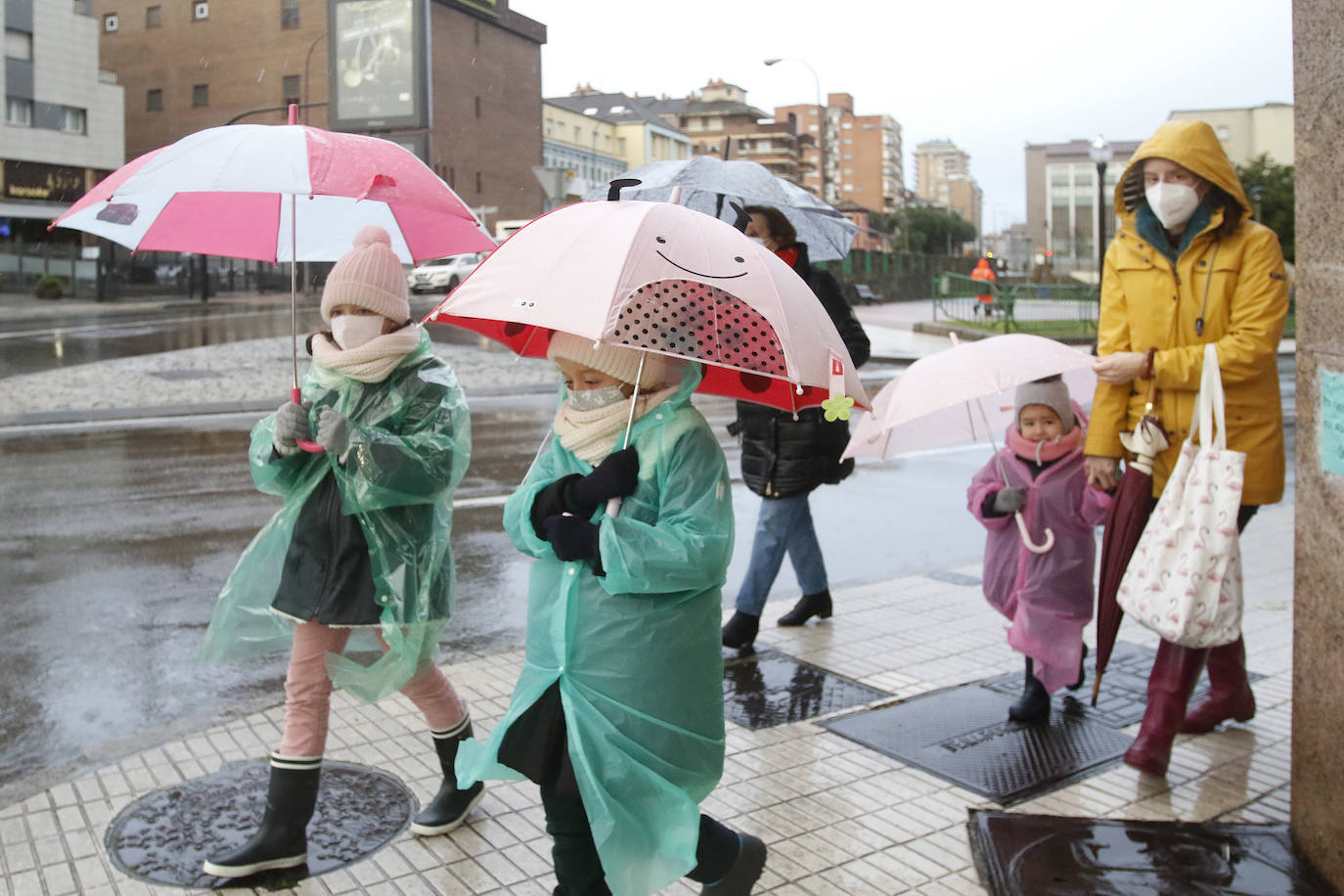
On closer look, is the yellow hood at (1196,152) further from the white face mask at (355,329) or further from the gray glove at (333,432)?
the gray glove at (333,432)

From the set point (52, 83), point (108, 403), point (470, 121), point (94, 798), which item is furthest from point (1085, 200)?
point (94, 798)

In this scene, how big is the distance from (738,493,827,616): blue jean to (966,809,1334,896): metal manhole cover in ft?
6.24

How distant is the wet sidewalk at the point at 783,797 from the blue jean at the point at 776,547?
30 centimetres

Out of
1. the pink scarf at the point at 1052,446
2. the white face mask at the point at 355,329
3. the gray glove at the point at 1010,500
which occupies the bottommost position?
the gray glove at the point at 1010,500

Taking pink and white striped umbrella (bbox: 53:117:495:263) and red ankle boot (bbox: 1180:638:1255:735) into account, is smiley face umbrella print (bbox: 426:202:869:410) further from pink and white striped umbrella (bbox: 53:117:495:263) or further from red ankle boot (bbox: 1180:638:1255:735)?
red ankle boot (bbox: 1180:638:1255:735)

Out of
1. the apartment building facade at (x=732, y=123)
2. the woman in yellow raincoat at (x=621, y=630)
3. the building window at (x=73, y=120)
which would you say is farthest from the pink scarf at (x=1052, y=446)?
the apartment building facade at (x=732, y=123)

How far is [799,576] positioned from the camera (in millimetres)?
5914

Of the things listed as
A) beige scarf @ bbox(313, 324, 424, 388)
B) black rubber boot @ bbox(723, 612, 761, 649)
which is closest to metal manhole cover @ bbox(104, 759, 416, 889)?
beige scarf @ bbox(313, 324, 424, 388)

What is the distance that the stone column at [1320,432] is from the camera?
3195 millimetres

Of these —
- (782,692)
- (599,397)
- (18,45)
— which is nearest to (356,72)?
(782,692)

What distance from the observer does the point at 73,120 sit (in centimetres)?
4850

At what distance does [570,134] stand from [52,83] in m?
46.5

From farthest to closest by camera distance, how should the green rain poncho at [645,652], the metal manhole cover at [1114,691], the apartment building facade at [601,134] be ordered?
1. the apartment building facade at [601,134]
2. the metal manhole cover at [1114,691]
3. the green rain poncho at [645,652]

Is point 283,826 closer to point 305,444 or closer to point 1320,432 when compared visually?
point 305,444
